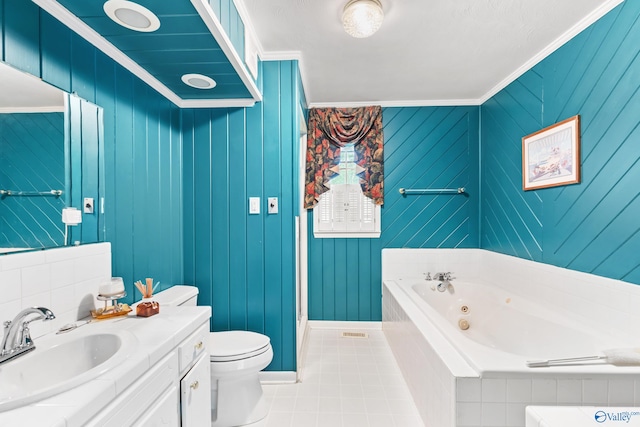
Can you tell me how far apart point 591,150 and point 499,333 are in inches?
57.0

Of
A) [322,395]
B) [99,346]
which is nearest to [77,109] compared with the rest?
[99,346]

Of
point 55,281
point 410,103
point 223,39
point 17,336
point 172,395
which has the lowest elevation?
point 172,395

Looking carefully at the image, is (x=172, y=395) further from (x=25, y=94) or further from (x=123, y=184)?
(x=25, y=94)

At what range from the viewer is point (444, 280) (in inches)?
115

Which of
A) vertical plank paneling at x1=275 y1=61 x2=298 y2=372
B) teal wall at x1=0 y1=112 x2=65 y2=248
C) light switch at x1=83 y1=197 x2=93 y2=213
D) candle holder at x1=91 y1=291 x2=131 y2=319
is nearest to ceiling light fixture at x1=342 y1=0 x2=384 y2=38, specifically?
vertical plank paneling at x1=275 y1=61 x2=298 y2=372

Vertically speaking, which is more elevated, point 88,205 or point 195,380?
point 88,205

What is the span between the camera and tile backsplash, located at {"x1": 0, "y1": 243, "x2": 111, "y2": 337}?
106 centimetres

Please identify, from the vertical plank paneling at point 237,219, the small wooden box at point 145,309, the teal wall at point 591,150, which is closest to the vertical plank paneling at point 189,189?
Answer: the vertical plank paneling at point 237,219

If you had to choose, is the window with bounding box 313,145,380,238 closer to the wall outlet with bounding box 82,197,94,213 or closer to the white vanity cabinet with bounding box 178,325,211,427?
the white vanity cabinet with bounding box 178,325,211,427

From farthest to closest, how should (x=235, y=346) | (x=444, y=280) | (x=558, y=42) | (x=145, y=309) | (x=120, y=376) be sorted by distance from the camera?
(x=444, y=280)
(x=558, y=42)
(x=235, y=346)
(x=145, y=309)
(x=120, y=376)

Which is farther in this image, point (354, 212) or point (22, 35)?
point (354, 212)

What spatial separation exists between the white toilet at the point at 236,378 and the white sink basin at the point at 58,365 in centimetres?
54

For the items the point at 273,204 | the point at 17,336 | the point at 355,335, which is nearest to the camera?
the point at 17,336

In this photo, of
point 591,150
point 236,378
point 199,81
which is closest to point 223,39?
point 199,81
